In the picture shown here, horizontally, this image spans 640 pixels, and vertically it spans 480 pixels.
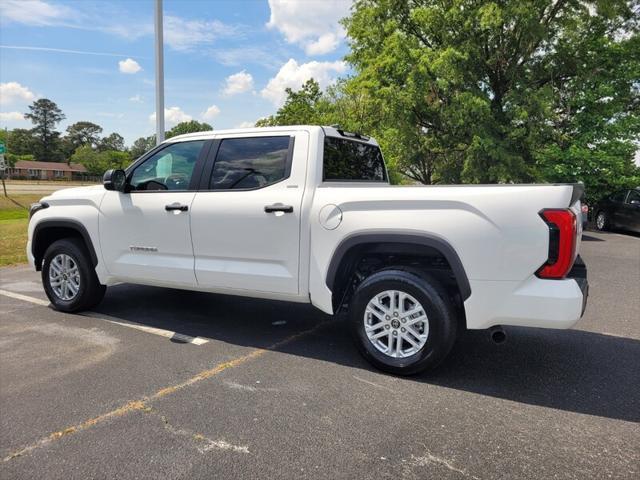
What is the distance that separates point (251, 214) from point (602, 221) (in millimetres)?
14934

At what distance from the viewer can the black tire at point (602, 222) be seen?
15273mm

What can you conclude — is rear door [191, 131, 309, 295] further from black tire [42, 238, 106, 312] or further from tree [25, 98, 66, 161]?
tree [25, 98, 66, 161]

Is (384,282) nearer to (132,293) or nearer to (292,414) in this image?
(292,414)

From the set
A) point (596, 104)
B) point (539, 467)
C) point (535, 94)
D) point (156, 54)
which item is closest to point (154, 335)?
point (539, 467)

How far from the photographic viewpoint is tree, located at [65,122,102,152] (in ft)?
447

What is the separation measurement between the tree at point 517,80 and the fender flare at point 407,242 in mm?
14312

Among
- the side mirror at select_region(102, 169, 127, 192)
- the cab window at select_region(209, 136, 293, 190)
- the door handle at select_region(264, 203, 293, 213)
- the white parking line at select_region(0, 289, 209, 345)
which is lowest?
the white parking line at select_region(0, 289, 209, 345)

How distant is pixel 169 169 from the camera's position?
4840mm

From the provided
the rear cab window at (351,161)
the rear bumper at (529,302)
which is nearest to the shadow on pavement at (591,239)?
the rear cab window at (351,161)

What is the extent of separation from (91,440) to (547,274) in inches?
118

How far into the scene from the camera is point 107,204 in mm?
5008

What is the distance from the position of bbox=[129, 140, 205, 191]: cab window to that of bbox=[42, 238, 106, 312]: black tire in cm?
105

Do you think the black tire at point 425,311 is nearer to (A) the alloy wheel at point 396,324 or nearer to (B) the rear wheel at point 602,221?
(A) the alloy wheel at point 396,324

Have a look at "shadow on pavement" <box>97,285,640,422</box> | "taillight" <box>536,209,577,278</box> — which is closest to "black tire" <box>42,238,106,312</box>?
"shadow on pavement" <box>97,285,640,422</box>
